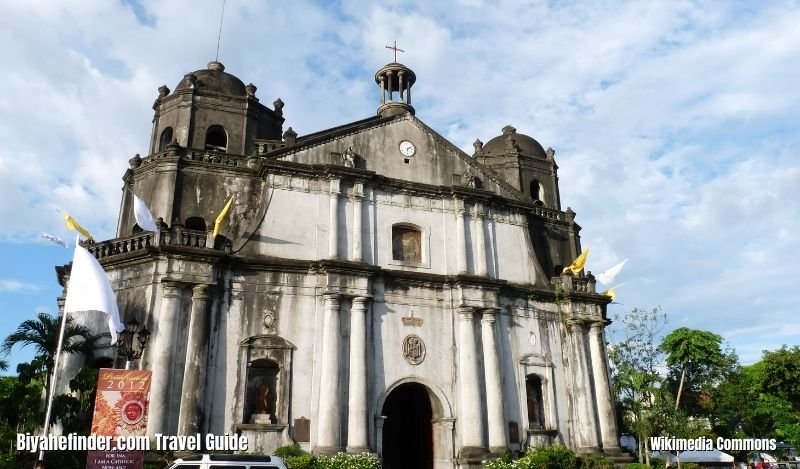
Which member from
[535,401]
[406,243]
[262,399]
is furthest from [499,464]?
[406,243]

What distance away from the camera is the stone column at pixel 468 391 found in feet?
59.0

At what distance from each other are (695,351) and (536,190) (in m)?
19.4

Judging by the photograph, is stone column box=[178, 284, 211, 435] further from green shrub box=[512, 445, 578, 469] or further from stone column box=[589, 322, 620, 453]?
stone column box=[589, 322, 620, 453]

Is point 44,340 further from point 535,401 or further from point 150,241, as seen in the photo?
point 535,401

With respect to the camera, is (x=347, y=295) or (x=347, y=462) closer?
(x=347, y=462)

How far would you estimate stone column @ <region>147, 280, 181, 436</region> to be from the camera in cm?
1511

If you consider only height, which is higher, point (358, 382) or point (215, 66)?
point (215, 66)

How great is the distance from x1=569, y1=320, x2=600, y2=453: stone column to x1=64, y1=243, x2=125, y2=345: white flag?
14280 mm

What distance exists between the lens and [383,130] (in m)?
21.2

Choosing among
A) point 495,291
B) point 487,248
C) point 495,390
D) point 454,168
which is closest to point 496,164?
point 454,168

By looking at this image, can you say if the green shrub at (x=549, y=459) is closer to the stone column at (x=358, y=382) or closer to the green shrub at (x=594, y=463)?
the green shrub at (x=594, y=463)

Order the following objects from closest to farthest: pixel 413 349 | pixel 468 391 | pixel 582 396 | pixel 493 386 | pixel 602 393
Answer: pixel 468 391 → pixel 413 349 → pixel 493 386 → pixel 582 396 → pixel 602 393

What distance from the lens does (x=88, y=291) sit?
13539 mm

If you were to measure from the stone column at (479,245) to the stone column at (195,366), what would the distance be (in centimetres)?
875
